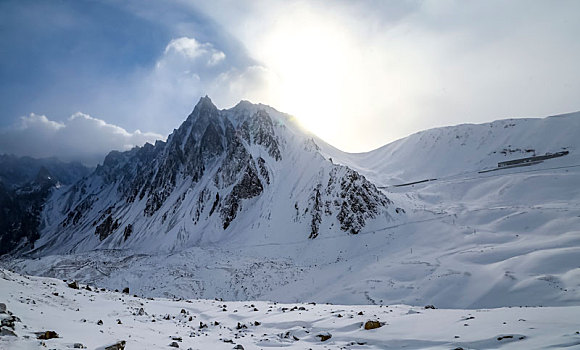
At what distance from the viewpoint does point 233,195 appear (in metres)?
71.9

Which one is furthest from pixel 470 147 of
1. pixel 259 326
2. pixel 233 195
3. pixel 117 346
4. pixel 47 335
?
pixel 47 335

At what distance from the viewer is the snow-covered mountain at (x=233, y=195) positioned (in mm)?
51938

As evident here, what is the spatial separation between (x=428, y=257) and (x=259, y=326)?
73.0 ft

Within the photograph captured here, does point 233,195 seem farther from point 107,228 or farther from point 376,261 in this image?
point 107,228

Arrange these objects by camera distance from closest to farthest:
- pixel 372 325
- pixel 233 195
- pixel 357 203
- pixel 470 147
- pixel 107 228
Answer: pixel 372 325
pixel 357 203
pixel 233 195
pixel 470 147
pixel 107 228

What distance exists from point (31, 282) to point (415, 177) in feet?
239

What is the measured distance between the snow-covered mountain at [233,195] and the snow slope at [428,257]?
2.76 meters

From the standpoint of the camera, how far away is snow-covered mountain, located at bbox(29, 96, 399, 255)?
51.9m

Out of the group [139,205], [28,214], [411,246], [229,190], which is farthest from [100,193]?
[411,246]

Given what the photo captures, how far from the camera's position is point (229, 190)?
249ft

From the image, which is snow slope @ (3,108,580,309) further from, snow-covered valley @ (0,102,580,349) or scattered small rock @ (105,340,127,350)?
scattered small rock @ (105,340,127,350)

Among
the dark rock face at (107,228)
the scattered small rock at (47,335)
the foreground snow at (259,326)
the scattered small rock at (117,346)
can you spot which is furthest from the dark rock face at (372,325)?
the dark rock face at (107,228)

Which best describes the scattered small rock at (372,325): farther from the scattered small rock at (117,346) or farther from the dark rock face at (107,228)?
the dark rock face at (107,228)

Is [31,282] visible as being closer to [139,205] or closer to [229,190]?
[229,190]
